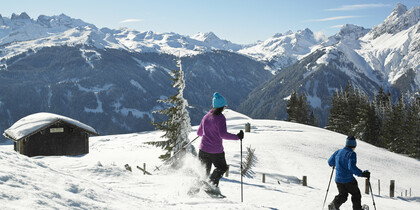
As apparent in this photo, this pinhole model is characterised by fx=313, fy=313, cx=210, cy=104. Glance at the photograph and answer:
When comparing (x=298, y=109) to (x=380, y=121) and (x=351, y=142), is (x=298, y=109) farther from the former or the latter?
(x=351, y=142)

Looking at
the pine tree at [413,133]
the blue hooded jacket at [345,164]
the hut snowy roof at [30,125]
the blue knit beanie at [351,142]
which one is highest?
the blue knit beanie at [351,142]

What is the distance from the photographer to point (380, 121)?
50406 millimetres

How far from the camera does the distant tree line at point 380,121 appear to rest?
143ft

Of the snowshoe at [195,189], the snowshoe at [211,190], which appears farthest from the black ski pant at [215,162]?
the snowshoe at [195,189]

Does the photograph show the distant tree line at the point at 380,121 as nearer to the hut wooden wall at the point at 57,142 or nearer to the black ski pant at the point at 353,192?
the hut wooden wall at the point at 57,142

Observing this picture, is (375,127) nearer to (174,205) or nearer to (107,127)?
(174,205)

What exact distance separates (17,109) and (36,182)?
220m

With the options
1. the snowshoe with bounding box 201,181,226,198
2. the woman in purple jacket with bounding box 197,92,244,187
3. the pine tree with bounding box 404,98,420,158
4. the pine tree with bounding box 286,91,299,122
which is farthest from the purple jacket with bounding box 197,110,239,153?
the pine tree with bounding box 286,91,299,122

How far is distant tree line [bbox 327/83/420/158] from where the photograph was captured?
43.7 meters

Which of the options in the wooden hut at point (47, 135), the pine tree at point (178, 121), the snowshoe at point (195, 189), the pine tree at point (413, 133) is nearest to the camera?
the snowshoe at point (195, 189)

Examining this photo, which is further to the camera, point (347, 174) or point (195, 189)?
point (195, 189)

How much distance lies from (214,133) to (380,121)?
169 feet

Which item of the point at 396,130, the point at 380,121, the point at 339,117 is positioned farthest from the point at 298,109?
the point at 396,130

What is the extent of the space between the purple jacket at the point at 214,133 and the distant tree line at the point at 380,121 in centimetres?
4473
